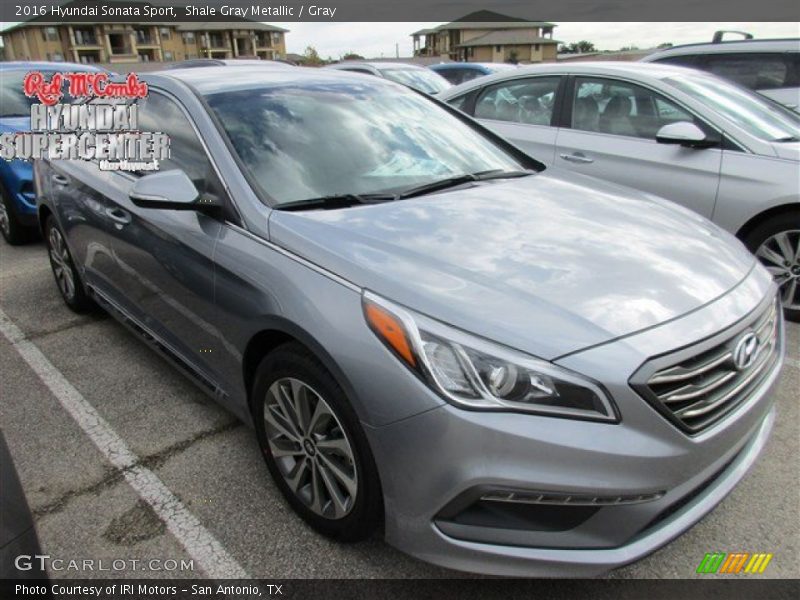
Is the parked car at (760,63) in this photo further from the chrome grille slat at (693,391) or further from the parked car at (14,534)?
the parked car at (14,534)

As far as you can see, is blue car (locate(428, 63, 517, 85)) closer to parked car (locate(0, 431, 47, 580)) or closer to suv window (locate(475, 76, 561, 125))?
suv window (locate(475, 76, 561, 125))

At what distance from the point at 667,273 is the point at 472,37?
67836mm

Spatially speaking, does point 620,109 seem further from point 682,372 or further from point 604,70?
point 682,372

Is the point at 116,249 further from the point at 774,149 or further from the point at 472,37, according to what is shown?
the point at 472,37

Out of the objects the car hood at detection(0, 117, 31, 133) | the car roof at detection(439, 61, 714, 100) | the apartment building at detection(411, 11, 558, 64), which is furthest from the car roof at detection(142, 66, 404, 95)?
the apartment building at detection(411, 11, 558, 64)

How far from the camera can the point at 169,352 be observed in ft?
9.66

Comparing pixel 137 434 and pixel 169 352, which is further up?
pixel 169 352

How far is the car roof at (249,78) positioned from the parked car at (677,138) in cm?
192

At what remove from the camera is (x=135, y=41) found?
213ft

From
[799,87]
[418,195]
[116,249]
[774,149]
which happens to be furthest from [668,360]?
[799,87]

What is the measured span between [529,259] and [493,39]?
6367cm

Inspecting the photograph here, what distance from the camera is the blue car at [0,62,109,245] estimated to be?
5.43 m

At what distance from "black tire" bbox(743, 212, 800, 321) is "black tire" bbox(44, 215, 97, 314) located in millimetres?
4388

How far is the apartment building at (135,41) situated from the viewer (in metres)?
62.5
